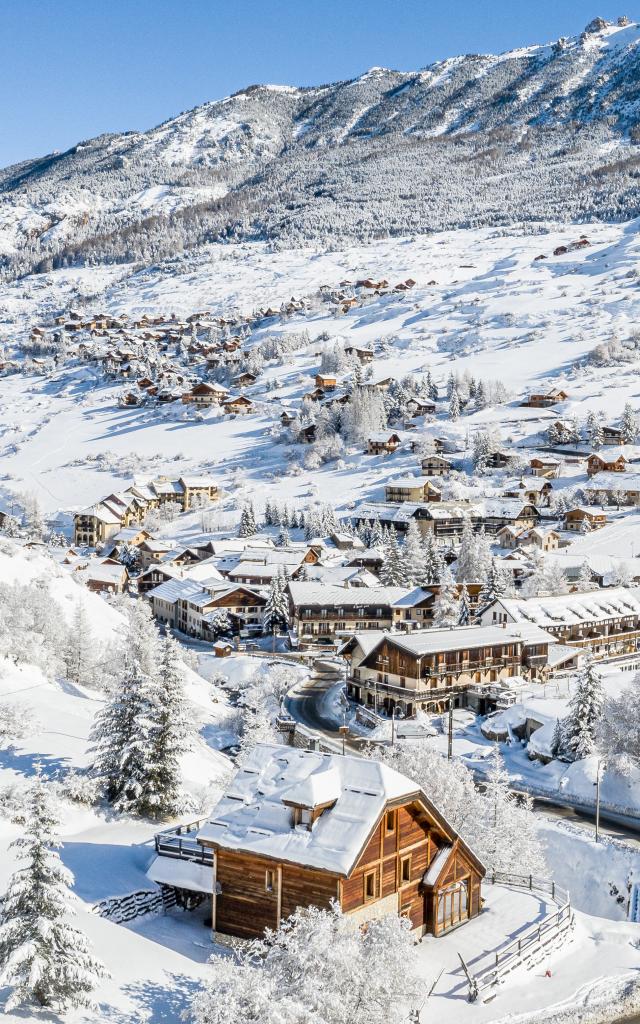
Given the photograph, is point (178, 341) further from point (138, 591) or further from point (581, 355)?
point (138, 591)

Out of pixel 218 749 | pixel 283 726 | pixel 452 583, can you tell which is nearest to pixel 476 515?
pixel 452 583

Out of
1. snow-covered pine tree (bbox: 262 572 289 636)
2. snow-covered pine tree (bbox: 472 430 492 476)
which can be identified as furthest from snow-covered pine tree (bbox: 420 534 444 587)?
snow-covered pine tree (bbox: 472 430 492 476)

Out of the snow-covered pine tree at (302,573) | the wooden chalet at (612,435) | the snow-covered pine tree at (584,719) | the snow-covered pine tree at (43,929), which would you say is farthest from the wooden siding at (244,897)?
the wooden chalet at (612,435)

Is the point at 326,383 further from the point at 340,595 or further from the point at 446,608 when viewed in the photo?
the point at 446,608

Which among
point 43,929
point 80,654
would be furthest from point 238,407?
point 43,929

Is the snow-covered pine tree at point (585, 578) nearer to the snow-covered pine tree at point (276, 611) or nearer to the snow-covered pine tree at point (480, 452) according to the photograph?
the snow-covered pine tree at point (276, 611)
